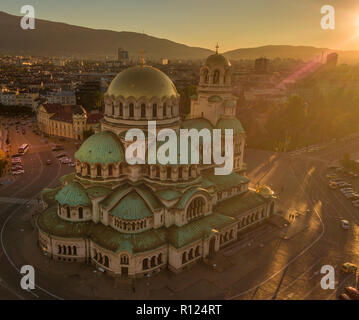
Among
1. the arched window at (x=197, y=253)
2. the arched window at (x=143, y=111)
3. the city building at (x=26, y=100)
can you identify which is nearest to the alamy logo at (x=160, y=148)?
the arched window at (x=143, y=111)

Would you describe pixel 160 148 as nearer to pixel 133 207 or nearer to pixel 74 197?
pixel 133 207

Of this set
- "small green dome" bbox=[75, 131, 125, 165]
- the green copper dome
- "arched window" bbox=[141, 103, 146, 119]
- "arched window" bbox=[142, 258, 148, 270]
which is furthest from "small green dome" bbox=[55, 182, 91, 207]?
the green copper dome

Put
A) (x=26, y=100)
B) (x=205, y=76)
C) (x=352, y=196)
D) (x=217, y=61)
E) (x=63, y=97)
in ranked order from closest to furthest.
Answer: (x=217, y=61) → (x=205, y=76) → (x=352, y=196) → (x=26, y=100) → (x=63, y=97)

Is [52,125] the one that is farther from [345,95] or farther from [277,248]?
[345,95]

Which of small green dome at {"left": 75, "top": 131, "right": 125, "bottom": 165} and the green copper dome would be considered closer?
small green dome at {"left": 75, "top": 131, "right": 125, "bottom": 165}

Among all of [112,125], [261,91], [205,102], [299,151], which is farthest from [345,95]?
[112,125]

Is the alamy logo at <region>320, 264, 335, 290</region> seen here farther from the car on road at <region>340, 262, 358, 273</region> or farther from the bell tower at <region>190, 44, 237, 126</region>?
the bell tower at <region>190, 44, 237, 126</region>

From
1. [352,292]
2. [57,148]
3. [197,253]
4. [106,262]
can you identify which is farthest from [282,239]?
[57,148]
